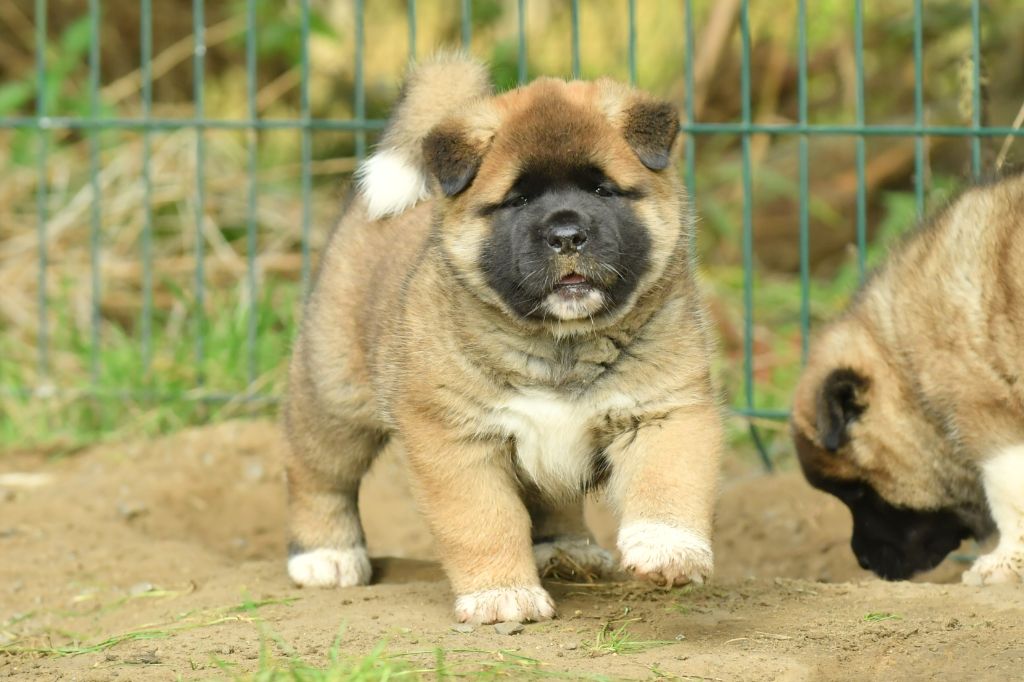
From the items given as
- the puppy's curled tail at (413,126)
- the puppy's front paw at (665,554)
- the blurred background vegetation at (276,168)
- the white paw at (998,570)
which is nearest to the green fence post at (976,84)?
the blurred background vegetation at (276,168)

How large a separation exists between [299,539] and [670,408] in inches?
68.2

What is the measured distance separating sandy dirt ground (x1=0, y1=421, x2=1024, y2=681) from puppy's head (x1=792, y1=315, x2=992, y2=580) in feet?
1.18

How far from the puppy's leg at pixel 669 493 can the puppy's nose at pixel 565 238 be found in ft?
1.93

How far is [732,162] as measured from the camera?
10391 mm

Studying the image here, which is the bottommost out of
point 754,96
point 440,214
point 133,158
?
point 440,214

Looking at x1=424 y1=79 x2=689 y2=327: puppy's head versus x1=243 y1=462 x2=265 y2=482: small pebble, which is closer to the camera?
x1=424 y1=79 x2=689 y2=327: puppy's head

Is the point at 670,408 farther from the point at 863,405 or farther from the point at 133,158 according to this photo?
the point at 133,158

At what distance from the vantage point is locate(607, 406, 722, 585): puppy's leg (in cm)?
358

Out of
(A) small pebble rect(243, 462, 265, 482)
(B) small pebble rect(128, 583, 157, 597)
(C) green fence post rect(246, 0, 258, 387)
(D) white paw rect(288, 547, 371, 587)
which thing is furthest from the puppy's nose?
(C) green fence post rect(246, 0, 258, 387)

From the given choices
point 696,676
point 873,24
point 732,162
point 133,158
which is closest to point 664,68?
point 732,162

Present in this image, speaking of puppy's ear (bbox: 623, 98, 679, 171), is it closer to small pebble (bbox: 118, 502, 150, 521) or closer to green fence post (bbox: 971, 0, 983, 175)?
green fence post (bbox: 971, 0, 983, 175)


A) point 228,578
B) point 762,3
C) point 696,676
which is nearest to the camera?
point 696,676

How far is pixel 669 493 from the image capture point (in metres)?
3.76

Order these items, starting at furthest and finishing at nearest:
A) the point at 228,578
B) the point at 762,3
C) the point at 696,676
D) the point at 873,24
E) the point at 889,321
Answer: the point at 873,24 → the point at 762,3 → the point at 889,321 → the point at 228,578 → the point at 696,676
